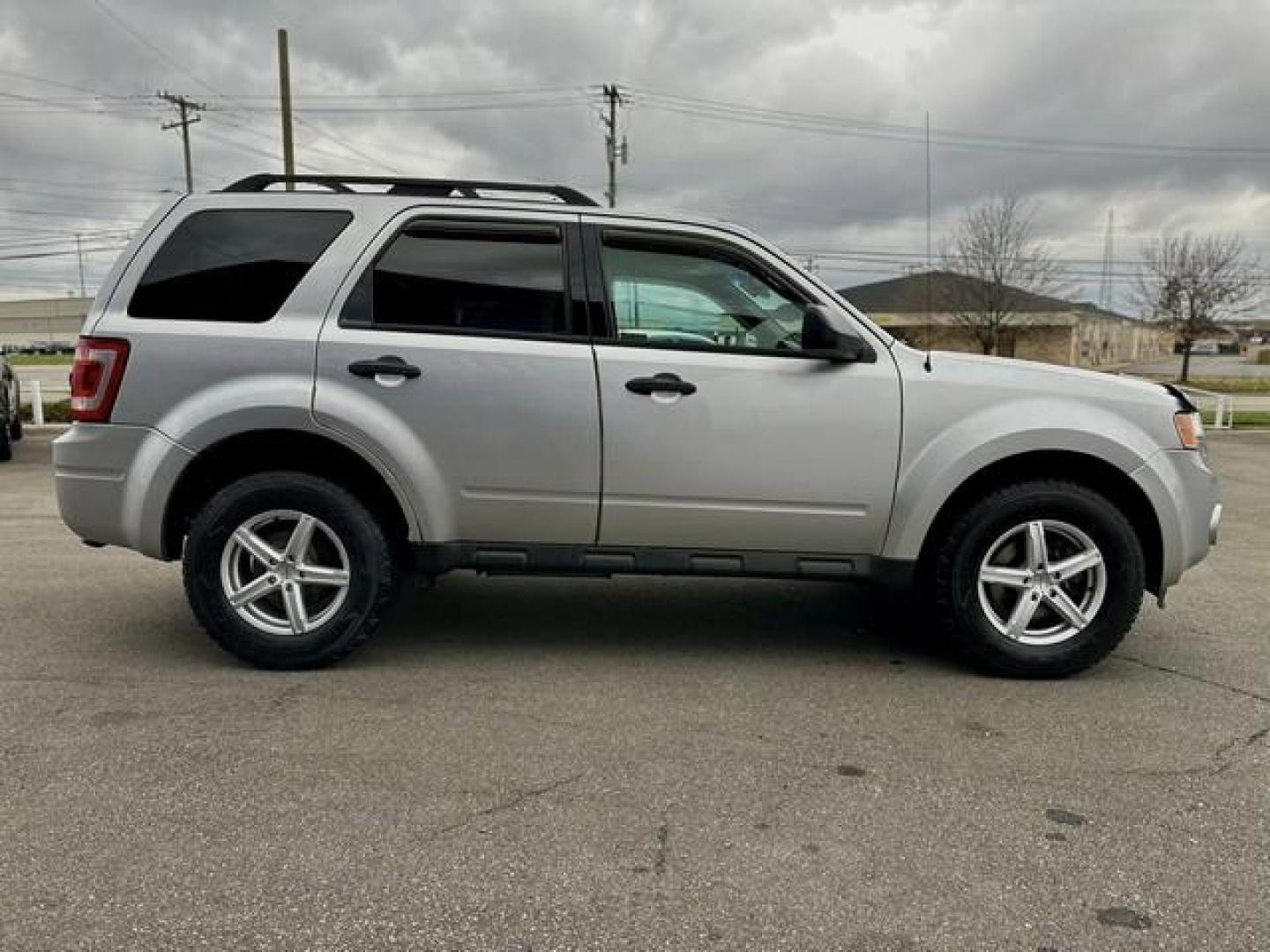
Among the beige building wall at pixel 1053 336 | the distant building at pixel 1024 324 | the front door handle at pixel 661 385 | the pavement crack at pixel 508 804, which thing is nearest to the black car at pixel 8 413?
the front door handle at pixel 661 385

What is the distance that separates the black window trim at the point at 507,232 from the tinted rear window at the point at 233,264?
24 centimetres

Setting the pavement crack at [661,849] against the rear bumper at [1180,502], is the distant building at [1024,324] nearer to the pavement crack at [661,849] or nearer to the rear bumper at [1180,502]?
the rear bumper at [1180,502]

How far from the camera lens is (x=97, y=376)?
3.88 meters

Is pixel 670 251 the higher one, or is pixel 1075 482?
pixel 670 251

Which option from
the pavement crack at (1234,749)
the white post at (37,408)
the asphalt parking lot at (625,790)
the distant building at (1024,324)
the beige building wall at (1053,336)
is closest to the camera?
the asphalt parking lot at (625,790)

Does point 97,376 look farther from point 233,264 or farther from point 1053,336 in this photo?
point 1053,336

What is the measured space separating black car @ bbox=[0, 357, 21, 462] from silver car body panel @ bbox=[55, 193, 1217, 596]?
27.1 ft

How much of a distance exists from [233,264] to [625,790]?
2.70m

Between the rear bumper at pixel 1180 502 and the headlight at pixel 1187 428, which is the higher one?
the headlight at pixel 1187 428

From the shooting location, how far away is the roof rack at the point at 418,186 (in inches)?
164

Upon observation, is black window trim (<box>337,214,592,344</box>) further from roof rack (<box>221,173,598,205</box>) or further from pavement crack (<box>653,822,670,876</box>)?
pavement crack (<box>653,822,670,876</box>)

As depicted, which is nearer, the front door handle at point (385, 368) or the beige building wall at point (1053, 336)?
the front door handle at point (385, 368)

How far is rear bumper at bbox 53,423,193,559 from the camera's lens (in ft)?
12.8

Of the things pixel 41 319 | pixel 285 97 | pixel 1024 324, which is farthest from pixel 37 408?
pixel 41 319
